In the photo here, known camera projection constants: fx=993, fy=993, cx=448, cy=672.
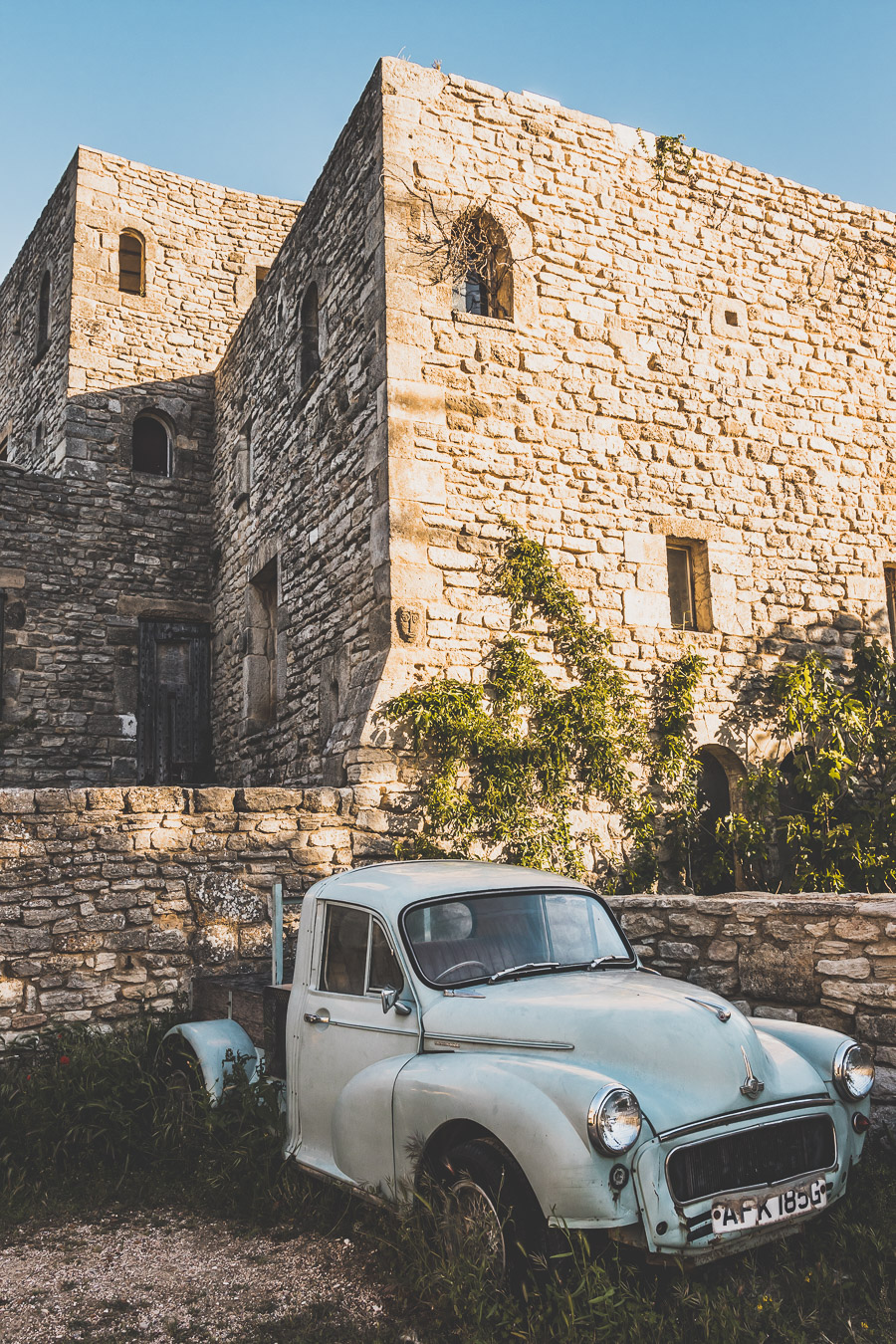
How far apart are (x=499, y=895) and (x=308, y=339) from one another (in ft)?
24.1

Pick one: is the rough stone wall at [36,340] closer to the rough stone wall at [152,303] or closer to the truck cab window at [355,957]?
the rough stone wall at [152,303]

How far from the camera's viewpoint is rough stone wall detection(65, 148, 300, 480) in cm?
1245

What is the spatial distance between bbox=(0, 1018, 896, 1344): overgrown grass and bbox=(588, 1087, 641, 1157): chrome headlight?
290mm

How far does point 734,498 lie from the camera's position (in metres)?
9.14

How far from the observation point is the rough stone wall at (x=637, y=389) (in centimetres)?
798

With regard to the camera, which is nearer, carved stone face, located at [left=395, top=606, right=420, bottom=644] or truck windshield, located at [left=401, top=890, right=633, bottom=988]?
truck windshield, located at [left=401, top=890, right=633, bottom=988]

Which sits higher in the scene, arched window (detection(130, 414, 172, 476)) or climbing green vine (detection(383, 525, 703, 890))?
arched window (detection(130, 414, 172, 476))

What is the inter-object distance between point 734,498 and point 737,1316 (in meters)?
7.34

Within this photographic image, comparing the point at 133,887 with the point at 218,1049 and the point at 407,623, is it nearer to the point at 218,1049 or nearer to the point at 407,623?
the point at 218,1049

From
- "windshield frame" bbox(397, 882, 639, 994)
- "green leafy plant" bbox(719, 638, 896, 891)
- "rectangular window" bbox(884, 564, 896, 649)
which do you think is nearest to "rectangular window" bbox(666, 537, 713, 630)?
"green leafy plant" bbox(719, 638, 896, 891)

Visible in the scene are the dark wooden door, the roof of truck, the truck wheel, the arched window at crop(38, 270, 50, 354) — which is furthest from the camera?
the arched window at crop(38, 270, 50, 354)

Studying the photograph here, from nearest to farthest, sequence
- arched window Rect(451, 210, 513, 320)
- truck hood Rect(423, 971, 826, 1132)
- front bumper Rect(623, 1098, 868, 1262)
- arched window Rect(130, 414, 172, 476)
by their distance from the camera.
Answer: front bumper Rect(623, 1098, 868, 1262), truck hood Rect(423, 971, 826, 1132), arched window Rect(451, 210, 513, 320), arched window Rect(130, 414, 172, 476)

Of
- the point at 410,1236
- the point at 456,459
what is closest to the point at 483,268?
the point at 456,459

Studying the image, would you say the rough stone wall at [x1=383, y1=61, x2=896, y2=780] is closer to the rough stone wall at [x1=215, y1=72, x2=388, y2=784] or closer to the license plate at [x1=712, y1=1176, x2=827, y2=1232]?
the rough stone wall at [x1=215, y1=72, x2=388, y2=784]
